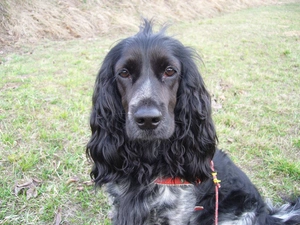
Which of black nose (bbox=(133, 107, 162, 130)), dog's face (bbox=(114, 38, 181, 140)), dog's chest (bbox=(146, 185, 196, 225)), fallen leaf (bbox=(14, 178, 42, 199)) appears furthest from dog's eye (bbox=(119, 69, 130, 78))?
fallen leaf (bbox=(14, 178, 42, 199))

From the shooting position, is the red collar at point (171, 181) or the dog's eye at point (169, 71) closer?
the dog's eye at point (169, 71)

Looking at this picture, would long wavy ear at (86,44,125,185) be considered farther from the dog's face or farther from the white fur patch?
the white fur patch

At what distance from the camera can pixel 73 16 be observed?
12398 millimetres

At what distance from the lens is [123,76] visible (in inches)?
101

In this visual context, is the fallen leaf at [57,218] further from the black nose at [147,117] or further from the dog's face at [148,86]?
the black nose at [147,117]

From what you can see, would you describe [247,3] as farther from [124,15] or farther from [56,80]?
[56,80]

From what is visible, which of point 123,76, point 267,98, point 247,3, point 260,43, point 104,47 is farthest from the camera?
point 247,3

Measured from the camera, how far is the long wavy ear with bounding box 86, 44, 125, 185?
2.69 meters

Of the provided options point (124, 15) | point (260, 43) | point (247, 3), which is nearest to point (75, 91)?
point (260, 43)

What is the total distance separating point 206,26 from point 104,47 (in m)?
6.77

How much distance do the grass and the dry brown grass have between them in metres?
1.79

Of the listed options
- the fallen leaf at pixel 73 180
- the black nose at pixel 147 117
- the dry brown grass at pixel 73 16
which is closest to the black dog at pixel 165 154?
the black nose at pixel 147 117

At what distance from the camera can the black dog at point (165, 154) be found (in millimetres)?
2553

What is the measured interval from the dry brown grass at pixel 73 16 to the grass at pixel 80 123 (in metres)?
1.79
